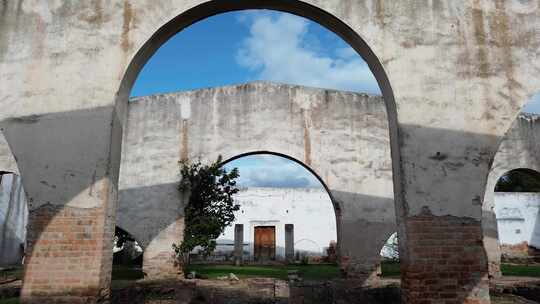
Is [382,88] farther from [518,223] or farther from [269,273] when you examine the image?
[518,223]

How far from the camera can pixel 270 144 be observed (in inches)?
469

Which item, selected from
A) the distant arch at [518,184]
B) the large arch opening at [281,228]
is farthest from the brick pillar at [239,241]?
the distant arch at [518,184]

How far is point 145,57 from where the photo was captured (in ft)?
17.4

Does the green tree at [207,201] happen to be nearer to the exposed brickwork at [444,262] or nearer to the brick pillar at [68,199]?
the brick pillar at [68,199]

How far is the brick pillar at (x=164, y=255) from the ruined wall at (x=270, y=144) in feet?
0.42

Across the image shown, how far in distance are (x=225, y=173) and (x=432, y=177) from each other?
7.13 m

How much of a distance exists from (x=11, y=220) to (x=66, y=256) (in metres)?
14.5

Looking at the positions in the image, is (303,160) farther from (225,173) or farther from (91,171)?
(91,171)

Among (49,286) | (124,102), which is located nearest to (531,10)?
(124,102)

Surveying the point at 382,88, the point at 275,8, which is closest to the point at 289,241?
the point at 382,88

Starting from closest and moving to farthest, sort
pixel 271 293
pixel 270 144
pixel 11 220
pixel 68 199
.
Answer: pixel 68 199 < pixel 271 293 < pixel 270 144 < pixel 11 220

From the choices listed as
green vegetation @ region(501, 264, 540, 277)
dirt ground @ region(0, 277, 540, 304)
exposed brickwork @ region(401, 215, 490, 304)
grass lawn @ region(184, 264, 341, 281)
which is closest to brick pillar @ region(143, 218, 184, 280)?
grass lawn @ region(184, 264, 341, 281)

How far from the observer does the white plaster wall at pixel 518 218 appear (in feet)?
65.3

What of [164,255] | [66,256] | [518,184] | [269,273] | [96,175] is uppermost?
[518,184]
